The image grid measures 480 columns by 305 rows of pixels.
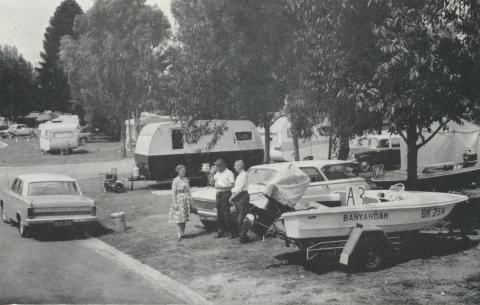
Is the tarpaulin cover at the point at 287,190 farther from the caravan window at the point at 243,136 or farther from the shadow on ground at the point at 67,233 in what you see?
the caravan window at the point at 243,136

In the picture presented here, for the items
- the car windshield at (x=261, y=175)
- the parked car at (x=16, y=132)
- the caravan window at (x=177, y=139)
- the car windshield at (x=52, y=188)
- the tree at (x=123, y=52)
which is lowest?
the car windshield at (x=52, y=188)

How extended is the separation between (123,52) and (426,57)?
29.5 m

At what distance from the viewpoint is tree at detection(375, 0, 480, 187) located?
9.39m

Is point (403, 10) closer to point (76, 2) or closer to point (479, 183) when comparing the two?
point (479, 183)

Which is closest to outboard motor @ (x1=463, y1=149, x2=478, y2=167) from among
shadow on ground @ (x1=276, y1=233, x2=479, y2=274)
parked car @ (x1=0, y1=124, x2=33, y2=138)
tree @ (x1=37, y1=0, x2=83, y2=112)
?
shadow on ground @ (x1=276, y1=233, x2=479, y2=274)

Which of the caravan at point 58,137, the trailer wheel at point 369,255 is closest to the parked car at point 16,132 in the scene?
the caravan at point 58,137

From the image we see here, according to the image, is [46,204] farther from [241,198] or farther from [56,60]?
[56,60]

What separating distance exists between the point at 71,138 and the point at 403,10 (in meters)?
33.5

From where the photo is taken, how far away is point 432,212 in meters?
9.23

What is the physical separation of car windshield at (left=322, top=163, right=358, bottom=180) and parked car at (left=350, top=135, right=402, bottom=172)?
12.2m

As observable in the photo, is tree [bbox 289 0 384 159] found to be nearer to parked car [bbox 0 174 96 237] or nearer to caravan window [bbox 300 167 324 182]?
caravan window [bbox 300 167 324 182]

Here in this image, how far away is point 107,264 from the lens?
9828mm

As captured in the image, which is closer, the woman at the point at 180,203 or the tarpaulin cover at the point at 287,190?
the tarpaulin cover at the point at 287,190

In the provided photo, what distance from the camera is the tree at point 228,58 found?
13984 millimetres
